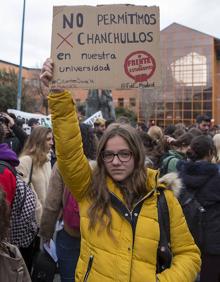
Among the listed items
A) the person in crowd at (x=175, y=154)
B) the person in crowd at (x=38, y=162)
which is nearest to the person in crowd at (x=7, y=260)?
the person in crowd at (x=38, y=162)

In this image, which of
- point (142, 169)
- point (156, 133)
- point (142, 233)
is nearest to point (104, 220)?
point (142, 233)

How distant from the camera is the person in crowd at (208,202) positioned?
380 cm

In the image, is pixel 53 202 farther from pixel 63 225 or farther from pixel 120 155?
pixel 120 155

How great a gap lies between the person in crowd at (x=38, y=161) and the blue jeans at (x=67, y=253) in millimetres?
1236

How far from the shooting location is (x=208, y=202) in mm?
3801

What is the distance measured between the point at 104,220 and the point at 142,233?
219mm

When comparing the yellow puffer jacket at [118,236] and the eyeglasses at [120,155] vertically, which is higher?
the eyeglasses at [120,155]

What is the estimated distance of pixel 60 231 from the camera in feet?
11.5

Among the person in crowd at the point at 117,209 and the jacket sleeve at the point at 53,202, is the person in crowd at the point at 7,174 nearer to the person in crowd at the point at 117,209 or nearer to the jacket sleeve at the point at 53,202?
the jacket sleeve at the point at 53,202

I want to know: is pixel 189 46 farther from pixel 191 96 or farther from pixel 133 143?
pixel 133 143

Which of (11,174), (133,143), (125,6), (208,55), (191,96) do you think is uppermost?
(208,55)

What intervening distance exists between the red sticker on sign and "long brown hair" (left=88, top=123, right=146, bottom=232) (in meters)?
0.59

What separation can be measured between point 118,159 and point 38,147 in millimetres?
2688

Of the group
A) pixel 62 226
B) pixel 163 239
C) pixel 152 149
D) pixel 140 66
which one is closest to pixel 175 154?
pixel 152 149
